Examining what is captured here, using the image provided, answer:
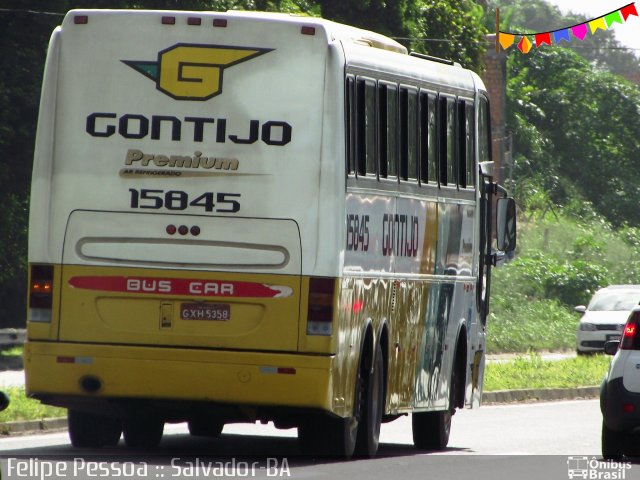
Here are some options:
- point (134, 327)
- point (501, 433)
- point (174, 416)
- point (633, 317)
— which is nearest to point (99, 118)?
point (134, 327)

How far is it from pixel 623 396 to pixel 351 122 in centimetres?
322

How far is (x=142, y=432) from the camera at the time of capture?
15.5m

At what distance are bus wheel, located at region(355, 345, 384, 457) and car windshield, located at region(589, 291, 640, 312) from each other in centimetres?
2386

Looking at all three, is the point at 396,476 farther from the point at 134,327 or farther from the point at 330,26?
the point at 330,26

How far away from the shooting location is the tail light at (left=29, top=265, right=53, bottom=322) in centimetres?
1355

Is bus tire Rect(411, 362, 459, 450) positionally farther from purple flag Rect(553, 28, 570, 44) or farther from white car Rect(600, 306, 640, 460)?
purple flag Rect(553, 28, 570, 44)

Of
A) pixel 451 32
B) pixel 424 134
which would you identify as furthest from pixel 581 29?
pixel 424 134

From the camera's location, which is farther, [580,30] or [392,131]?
[580,30]

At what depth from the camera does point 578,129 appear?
228 ft

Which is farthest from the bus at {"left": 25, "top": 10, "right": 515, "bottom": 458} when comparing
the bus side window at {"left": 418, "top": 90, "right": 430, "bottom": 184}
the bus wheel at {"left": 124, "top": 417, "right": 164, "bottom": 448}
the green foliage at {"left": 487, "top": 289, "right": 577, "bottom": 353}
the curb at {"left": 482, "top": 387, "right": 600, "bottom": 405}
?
the green foliage at {"left": 487, "top": 289, "right": 577, "bottom": 353}

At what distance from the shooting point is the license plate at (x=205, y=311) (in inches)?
527

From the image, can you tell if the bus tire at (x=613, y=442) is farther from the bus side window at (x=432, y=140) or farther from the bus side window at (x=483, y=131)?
the bus side window at (x=483, y=131)

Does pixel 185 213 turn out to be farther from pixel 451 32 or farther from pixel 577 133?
pixel 577 133

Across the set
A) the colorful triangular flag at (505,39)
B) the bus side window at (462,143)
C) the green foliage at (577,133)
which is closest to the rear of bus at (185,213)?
the bus side window at (462,143)
